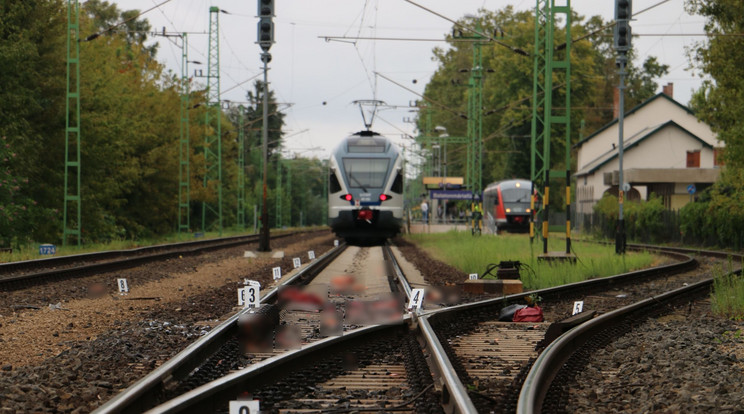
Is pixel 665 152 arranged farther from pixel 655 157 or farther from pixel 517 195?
pixel 517 195

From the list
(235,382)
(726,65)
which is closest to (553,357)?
(235,382)

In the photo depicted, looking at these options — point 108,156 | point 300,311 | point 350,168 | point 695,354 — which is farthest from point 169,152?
point 695,354

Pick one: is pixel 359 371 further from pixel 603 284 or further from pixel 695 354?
pixel 603 284

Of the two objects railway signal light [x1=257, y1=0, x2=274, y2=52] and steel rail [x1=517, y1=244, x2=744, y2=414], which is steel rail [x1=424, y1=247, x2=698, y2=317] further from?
railway signal light [x1=257, y1=0, x2=274, y2=52]

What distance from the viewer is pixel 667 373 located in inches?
275

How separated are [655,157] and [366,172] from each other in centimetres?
3495

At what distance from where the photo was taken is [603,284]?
53.3 ft

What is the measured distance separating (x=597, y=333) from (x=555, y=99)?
57190 mm

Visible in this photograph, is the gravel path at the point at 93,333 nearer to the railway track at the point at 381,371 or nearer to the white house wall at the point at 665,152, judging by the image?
the railway track at the point at 381,371

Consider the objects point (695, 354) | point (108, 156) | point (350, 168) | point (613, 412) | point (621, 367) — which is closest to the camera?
point (613, 412)

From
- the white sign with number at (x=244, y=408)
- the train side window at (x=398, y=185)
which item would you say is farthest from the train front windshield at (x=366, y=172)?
the white sign with number at (x=244, y=408)

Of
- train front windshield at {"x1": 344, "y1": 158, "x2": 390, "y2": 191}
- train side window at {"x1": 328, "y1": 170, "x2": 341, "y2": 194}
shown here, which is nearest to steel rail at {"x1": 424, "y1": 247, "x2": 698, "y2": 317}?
train front windshield at {"x1": 344, "y1": 158, "x2": 390, "y2": 191}

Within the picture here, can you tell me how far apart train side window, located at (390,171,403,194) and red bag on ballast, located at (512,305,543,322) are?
19.0 m

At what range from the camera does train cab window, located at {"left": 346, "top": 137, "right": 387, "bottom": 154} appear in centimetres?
2983
